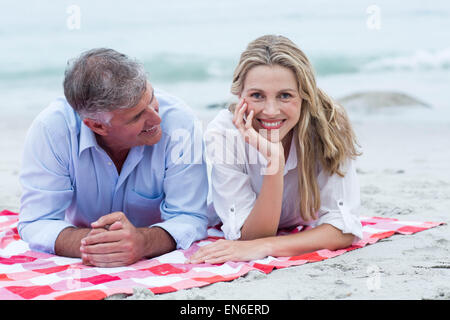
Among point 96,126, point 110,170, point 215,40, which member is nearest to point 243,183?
point 110,170

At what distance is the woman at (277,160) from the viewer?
253 cm

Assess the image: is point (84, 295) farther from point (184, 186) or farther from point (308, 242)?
point (308, 242)

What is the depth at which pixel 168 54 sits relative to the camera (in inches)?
600

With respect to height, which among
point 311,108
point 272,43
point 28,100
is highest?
point 272,43

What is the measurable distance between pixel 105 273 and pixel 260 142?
91cm

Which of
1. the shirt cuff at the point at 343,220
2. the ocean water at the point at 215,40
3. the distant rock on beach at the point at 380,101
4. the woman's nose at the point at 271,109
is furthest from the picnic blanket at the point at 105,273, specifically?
the ocean water at the point at 215,40

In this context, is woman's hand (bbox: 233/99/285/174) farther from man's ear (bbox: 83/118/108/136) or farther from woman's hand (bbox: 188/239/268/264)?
man's ear (bbox: 83/118/108/136)

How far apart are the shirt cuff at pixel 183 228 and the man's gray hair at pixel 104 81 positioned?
617 mm

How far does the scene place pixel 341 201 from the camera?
105 inches

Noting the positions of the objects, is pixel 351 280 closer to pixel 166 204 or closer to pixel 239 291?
pixel 239 291

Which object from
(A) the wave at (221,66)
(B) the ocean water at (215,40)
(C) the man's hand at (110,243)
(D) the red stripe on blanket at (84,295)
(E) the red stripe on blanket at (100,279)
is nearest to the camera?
(D) the red stripe on blanket at (84,295)

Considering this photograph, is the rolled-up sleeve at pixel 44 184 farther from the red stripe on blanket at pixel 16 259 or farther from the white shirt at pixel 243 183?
the white shirt at pixel 243 183

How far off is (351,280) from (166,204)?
103cm

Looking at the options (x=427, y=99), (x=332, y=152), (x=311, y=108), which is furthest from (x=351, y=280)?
(x=427, y=99)
